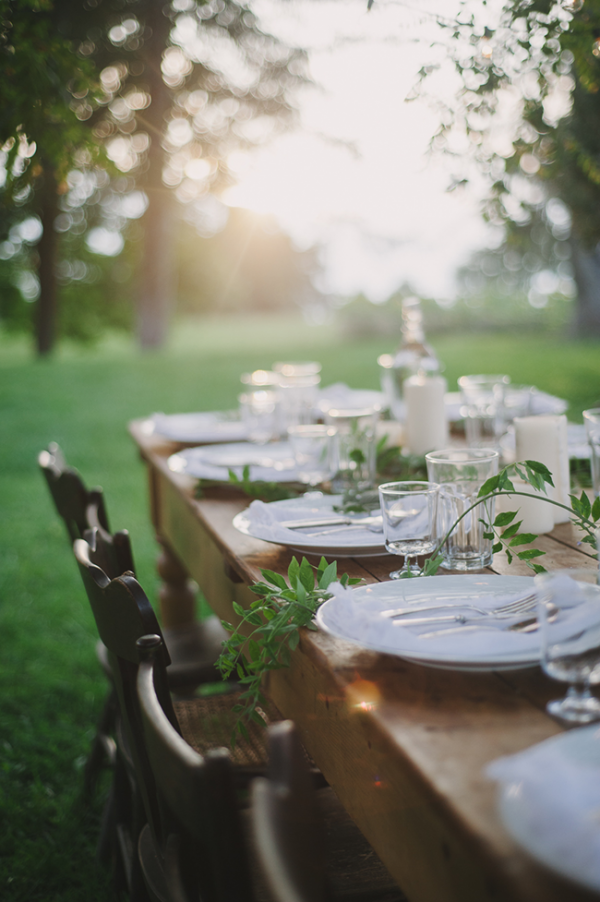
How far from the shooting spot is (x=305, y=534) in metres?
1.24

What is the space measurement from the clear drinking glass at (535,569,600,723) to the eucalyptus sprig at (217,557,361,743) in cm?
28

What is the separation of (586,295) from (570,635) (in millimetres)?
9738

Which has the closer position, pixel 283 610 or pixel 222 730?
pixel 283 610

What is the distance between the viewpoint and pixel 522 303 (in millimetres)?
10945

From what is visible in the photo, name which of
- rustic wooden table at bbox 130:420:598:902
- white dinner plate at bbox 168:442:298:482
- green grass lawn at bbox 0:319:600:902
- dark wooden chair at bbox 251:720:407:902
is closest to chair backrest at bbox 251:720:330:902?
dark wooden chair at bbox 251:720:407:902

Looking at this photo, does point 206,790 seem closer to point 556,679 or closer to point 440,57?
point 556,679

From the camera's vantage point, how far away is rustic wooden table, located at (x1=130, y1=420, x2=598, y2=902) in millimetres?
552

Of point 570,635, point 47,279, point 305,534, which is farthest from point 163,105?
point 570,635

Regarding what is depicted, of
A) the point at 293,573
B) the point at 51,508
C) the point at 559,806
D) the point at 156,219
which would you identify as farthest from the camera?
the point at 156,219

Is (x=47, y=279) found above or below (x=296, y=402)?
above

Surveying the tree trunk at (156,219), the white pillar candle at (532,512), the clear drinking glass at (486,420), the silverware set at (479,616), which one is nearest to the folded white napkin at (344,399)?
the clear drinking glass at (486,420)

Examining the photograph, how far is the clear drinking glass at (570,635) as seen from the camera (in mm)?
699

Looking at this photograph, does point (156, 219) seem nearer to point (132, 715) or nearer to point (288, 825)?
point (132, 715)

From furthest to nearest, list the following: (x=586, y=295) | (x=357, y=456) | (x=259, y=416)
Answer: (x=586, y=295) → (x=259, y=416) → (x=357, y=456)
